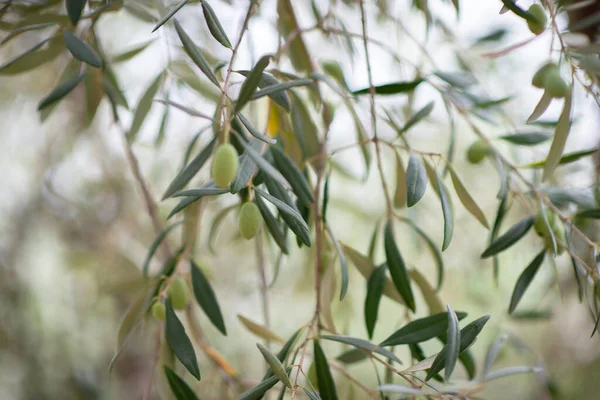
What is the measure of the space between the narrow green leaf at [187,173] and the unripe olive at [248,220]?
7 cm

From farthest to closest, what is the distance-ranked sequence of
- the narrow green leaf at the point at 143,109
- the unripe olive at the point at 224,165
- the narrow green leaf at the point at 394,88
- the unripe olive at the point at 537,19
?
1. the narrow green leaf at the point at 143,109
2. the narrow green leaf at the point at 394,88
3. the unripe olive at the point at 537,19
4. the unripe olive at the point at 224,165

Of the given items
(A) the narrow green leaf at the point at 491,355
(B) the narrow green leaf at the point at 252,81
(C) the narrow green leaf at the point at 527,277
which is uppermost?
(B) the narrow green leaf at the point at 252,81

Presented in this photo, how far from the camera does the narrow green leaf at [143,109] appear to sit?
633 millimetres

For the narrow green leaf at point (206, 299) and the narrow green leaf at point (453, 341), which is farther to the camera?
the narrow green leaf at point (206, 299)

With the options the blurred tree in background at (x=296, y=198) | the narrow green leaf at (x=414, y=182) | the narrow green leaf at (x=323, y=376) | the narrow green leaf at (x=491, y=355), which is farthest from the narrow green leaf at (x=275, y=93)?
the narrow green leaf at (x=491, y=355)

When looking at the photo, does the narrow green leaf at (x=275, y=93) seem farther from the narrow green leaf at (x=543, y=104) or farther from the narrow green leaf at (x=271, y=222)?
the narrow green leaf at (x=543, y=104)

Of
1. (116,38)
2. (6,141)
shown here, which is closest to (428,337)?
(116,38)

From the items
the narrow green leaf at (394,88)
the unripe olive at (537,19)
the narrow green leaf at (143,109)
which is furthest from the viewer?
the narrow green leaf at (143,109)

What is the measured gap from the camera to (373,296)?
539 mm

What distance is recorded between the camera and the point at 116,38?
1.61 meters

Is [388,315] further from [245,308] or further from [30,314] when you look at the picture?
[30,314]

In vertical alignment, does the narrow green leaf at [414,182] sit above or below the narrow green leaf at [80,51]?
below

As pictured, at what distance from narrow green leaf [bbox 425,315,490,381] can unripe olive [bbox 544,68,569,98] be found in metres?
0.19

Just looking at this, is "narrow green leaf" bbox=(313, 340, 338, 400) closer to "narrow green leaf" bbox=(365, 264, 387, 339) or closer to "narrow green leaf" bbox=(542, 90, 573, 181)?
"narrow green leaf" bbox=(365, 264, 387, 339)
